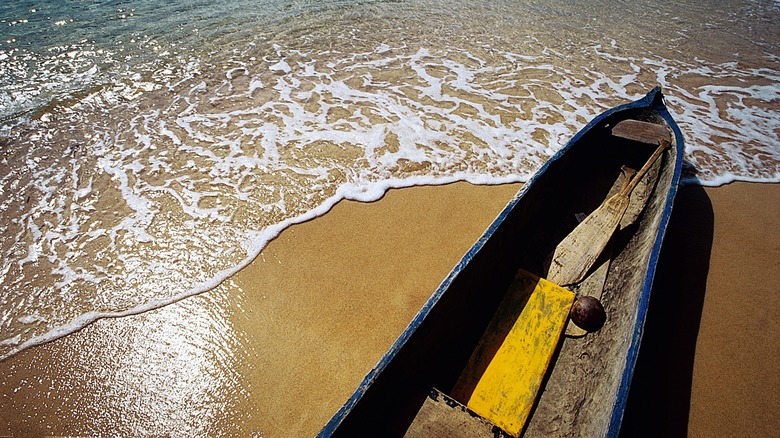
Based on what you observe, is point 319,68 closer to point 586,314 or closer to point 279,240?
point 279,240

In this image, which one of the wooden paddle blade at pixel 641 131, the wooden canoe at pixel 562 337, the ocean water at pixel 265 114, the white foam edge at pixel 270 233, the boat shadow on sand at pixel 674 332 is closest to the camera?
the wooden canoe at pixel 562 337

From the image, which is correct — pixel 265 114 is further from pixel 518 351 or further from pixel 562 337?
pixel 562 337

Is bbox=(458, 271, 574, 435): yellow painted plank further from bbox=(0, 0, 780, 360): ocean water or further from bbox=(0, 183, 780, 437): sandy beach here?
bbox=(0, 0, 780, 360): ocean water

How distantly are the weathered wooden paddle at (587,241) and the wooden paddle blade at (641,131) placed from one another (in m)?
0.68

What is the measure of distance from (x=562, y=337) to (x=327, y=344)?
1.90 metres

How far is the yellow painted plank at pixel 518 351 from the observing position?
258cm

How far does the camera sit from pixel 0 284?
3809mm

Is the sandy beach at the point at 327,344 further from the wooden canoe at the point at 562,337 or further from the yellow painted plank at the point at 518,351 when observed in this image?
the yellow painted plank at the point at 518,351

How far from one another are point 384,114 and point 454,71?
2.44 metres

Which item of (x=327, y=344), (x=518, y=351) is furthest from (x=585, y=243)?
(x=327, y=344)

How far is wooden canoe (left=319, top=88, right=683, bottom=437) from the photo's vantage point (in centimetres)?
221

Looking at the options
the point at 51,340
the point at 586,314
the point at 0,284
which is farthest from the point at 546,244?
the point at 0,284

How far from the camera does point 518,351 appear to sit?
9.41 ft

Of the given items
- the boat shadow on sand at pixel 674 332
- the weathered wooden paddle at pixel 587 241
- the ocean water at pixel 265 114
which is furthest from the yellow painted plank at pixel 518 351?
the ocean water at pixel 265 114
